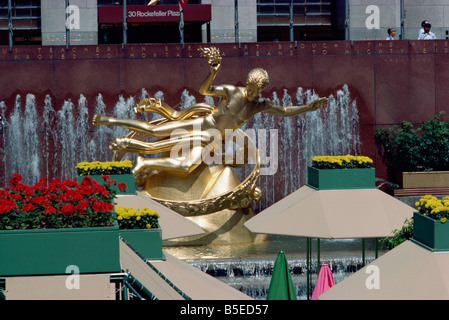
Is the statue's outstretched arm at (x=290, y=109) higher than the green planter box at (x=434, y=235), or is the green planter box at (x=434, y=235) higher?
the statue's outstretched arm at (x=290, y=109)

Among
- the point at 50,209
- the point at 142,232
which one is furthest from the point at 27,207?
the point at 142,232

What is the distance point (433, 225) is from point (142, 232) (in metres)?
3.61

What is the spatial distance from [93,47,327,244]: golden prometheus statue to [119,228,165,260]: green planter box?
777 cm

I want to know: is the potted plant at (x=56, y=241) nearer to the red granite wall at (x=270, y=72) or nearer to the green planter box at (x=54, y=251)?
the green planter box at (x=54, y=251)

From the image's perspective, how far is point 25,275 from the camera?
8133mm

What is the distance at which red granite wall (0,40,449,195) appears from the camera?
928 inches

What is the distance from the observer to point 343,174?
15547 millimetres

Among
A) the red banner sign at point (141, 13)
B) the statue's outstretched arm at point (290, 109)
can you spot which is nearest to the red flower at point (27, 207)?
the statue's outstretched arm at point (290, 109)

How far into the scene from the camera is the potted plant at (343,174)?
15555 mm

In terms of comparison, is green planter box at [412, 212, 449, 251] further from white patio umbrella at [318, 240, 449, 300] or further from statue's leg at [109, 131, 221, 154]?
statue's leg at [109, 131, 221, 154]

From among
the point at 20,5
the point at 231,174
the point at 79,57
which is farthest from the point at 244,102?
the point at 20,5

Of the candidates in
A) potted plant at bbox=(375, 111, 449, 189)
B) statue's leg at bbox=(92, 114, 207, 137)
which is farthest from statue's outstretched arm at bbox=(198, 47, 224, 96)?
potted plant at bbox=(375, 111, 449, 189)

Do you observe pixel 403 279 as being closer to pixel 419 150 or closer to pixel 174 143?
pixel 174 143

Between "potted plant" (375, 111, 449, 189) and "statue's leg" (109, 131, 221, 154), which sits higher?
"statue's leg" (109, 131, 221, 154)
